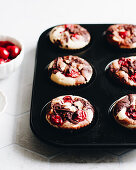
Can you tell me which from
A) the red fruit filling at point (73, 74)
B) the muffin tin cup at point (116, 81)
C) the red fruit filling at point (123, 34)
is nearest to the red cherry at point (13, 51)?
the red fruit filling at point (73, 74)

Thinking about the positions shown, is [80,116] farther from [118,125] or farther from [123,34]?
[123,34]

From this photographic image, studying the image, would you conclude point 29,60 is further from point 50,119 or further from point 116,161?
point 116,161

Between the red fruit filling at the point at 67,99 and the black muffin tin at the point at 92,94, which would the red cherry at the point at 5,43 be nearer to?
the black muffin tin at the point at 92,94

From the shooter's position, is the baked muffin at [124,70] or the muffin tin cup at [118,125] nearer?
the muffin tin cup at [118,125]

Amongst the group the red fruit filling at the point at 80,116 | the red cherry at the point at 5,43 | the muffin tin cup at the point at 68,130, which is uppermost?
the red cherry at the point at 5,43

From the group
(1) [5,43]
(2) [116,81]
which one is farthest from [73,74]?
(1) [5,43]

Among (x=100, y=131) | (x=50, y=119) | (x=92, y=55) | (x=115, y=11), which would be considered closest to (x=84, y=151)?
(x=100, y=131)
